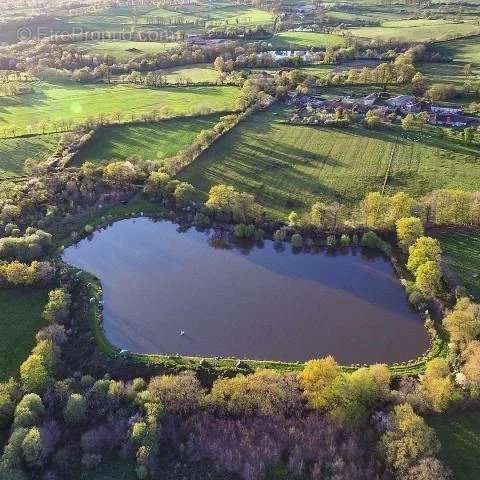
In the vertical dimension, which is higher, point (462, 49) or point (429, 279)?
point (462, 49)

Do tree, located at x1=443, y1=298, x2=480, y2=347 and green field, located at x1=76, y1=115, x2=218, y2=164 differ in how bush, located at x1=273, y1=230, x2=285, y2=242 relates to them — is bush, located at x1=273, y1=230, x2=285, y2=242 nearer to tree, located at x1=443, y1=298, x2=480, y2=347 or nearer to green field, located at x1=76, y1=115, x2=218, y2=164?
tree, located at x1=443, y1=298, x2=480, y2=347

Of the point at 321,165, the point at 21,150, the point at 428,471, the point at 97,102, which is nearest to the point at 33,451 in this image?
the point at 428,471

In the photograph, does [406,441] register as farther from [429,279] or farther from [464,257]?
[464,257]

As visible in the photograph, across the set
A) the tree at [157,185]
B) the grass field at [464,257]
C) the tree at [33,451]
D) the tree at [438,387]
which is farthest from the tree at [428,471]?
the tree at [157,185]

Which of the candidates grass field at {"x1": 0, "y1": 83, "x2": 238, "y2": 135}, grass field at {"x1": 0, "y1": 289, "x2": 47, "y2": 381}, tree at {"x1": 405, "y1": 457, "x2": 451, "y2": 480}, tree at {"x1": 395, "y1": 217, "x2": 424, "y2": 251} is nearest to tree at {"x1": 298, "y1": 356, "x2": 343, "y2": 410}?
tree at {"x1": 405, "y1": 457, "x2": 451, "y2": 480}

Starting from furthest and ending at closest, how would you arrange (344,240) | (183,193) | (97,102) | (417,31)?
1. (417,31)
2. (97,102)
3. (183,193)
4. (344,240)

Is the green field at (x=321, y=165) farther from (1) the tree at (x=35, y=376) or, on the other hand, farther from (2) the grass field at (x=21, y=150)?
(1) the tree at (x=35, y=376)

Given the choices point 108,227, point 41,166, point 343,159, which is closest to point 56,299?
point 108,227

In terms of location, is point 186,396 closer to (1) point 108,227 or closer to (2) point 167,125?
(1) point 108,227
